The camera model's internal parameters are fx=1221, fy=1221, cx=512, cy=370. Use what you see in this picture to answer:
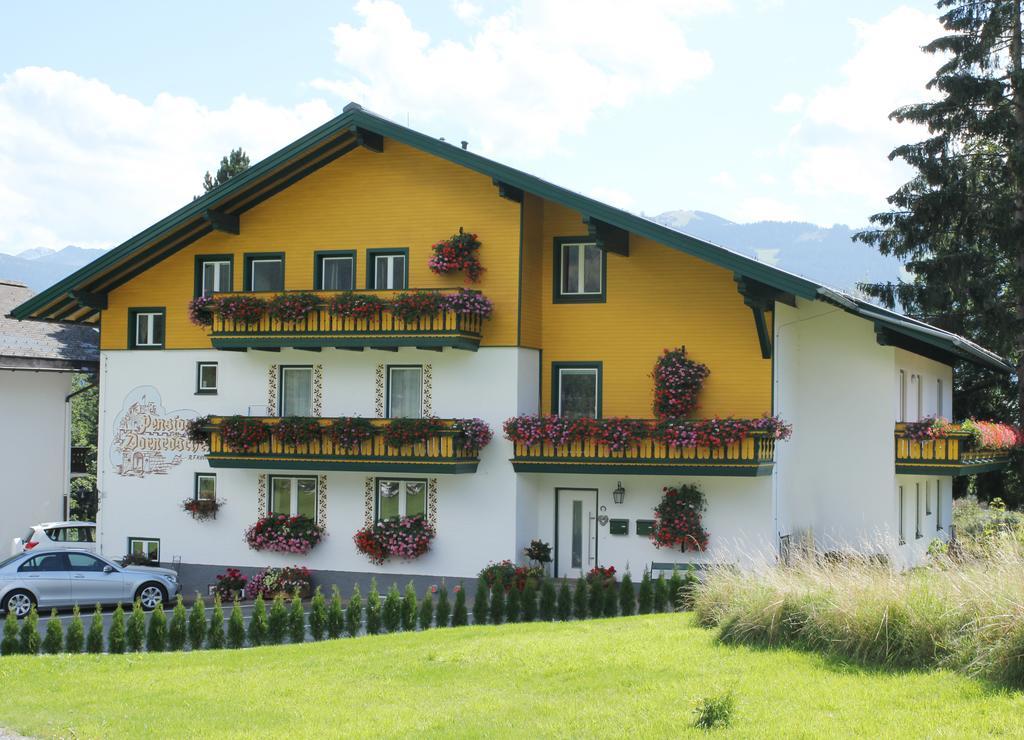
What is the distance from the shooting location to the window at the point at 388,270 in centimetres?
2672

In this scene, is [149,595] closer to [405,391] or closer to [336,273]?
[405,391]

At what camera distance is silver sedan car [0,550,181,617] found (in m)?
24.5

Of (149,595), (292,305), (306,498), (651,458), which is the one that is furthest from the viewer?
(306,498)

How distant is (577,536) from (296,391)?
7.16 meters

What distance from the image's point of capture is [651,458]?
24391 mm

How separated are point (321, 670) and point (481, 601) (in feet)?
22.8

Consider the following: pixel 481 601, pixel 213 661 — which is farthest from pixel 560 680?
pixel 481 601

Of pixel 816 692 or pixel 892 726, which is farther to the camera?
pixel 816 692

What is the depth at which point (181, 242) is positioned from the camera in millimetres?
28672

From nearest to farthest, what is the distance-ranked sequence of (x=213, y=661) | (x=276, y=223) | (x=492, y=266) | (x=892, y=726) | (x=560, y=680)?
(x=892, y=726)
(x=560, y=680)
(x=213, y=661)
(x=492, y=266)
(x=276, y=223)

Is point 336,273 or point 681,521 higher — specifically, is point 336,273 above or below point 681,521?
above

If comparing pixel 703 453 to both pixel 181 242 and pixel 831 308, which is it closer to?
pixel 831 308

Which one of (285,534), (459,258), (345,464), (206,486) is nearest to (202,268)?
(206,486)

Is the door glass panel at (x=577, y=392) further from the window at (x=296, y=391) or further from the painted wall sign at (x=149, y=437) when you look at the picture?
the painted wall sign at (x=149, y=437)
